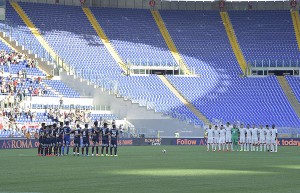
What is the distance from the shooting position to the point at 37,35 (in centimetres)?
7756

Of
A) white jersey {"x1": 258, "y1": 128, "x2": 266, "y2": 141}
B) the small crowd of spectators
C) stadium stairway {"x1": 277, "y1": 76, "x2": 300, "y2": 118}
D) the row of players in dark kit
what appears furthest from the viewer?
stadium stairway {"x1": 277, "y1": 76, "x2": 300, "y2": 118}

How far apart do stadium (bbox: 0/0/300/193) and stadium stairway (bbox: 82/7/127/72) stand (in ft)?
0.46

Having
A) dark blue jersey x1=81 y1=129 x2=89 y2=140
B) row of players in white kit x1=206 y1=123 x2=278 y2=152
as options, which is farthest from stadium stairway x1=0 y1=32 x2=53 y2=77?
dark blue jersey x1=81 y1=129 x2=89 y2=140

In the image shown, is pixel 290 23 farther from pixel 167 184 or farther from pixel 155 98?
pixel 167 184

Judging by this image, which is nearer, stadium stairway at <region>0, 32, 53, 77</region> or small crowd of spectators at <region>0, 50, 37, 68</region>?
small crowd of spectators at <region>0, 50, 37, 68</region>

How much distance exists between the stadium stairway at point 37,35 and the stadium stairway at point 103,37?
6.30 meters

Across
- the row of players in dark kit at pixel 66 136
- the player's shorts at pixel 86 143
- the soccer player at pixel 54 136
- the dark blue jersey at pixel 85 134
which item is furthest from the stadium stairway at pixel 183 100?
the soccer player at pixel 54 136

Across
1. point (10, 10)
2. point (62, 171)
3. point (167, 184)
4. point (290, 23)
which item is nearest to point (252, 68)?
point (290, 23)

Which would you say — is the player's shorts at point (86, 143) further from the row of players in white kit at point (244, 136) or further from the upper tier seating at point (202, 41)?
the upper tier seating at point (202, 41)

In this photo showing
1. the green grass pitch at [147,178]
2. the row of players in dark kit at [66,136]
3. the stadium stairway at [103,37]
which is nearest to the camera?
the green grass pitch at [147,178]

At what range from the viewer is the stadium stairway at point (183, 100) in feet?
236

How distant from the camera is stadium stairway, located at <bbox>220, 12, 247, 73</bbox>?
8244 cm

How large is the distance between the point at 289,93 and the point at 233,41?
10238mm

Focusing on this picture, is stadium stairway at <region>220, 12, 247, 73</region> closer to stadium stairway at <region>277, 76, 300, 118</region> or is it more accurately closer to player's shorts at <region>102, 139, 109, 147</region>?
stadium stairway at <region>277, 76, 300, 118</region>
